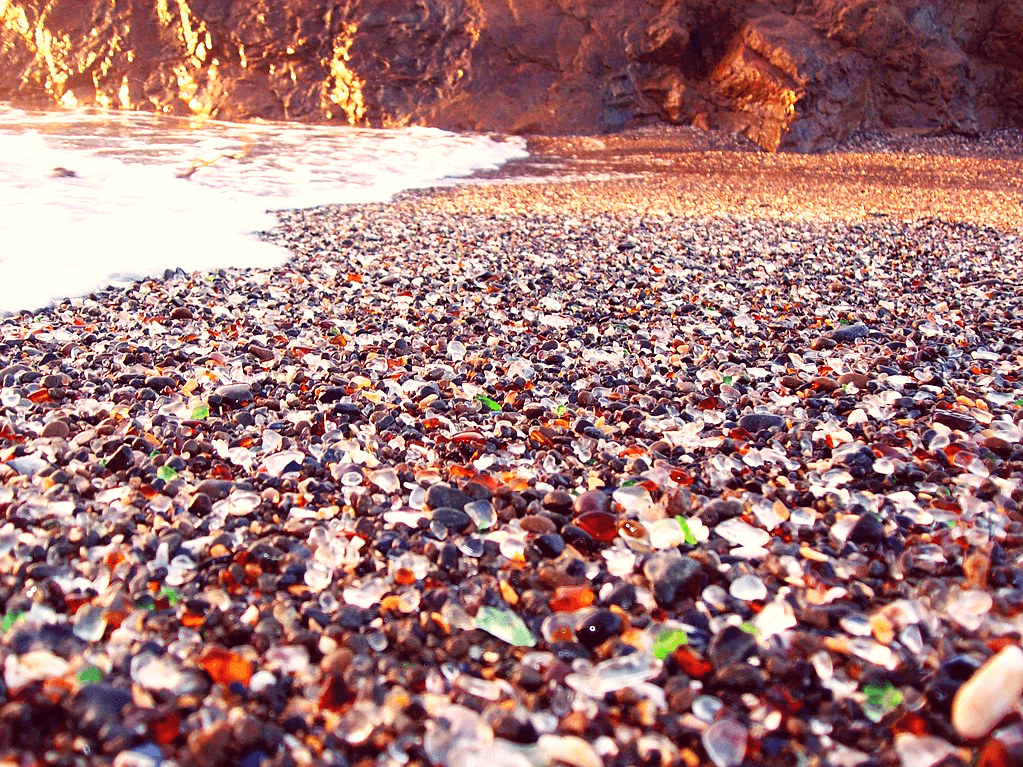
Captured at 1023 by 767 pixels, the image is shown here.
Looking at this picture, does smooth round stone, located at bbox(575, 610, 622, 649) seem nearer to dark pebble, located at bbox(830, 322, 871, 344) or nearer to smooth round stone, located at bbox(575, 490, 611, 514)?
smooth round stone, located at bbox(575, 490, 611, 514)

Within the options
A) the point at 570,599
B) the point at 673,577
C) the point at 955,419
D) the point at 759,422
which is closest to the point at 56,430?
the point at 570,599

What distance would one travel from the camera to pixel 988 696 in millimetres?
1256

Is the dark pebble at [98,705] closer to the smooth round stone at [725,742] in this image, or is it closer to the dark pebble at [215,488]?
the dark pebble at [215,488]

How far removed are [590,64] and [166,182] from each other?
9.62m

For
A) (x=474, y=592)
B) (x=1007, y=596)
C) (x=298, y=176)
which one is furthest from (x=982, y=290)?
(x=298, y=176)

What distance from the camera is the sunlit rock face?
14086 millimetres

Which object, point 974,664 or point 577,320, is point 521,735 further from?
point 577,320

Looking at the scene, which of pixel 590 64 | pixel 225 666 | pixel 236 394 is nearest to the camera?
pixel 225 666

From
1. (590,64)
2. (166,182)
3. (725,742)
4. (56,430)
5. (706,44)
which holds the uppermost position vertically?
(706,44)

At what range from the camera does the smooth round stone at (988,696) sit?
4.05ft

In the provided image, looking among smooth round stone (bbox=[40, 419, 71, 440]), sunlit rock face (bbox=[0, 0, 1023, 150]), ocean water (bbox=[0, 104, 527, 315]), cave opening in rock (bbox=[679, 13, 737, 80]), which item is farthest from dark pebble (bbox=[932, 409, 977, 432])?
cave opening in rock (bbox=[679, 13, 737, 80])

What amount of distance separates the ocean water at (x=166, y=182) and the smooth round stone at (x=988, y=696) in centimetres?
413

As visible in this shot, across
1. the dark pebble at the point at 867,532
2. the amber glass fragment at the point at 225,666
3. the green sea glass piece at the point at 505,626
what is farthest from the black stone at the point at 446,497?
the dark pebble at the point at 867,532

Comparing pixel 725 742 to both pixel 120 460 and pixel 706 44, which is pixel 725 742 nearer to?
pixel 120 460
